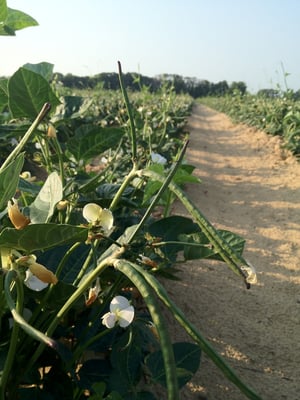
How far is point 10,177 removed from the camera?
57cm

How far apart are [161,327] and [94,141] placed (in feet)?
2.23

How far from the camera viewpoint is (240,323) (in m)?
1.93

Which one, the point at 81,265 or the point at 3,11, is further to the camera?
the point at 3,11

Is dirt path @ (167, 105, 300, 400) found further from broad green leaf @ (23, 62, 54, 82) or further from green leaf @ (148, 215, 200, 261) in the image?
broad green leaf @ (23, 62, 54, 82)

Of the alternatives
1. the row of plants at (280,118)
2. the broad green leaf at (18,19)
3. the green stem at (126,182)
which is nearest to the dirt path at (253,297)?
the green stem at (126,182)

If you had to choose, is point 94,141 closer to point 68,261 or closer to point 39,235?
point 68,261

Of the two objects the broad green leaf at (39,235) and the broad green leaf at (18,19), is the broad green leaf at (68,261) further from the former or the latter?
the broad green leaf at (18,19)

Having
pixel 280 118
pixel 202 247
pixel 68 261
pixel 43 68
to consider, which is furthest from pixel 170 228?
pixel 280 118

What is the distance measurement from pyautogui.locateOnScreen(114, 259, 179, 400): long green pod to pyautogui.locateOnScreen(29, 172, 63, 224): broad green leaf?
235mm

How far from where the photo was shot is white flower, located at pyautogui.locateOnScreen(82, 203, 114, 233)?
653 mm

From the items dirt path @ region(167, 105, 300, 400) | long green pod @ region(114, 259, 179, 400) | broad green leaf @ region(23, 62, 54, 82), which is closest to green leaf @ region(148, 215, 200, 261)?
long green pod @ region(114, 259, 179, 400)

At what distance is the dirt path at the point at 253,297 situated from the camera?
154 cm

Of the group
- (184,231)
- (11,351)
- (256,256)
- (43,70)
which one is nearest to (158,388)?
(184,231)

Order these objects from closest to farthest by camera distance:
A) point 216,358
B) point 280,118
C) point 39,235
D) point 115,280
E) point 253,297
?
1. point 216,358
2. point 39,235
3. point 115,280
4. point 253,297
5. point 280,118
